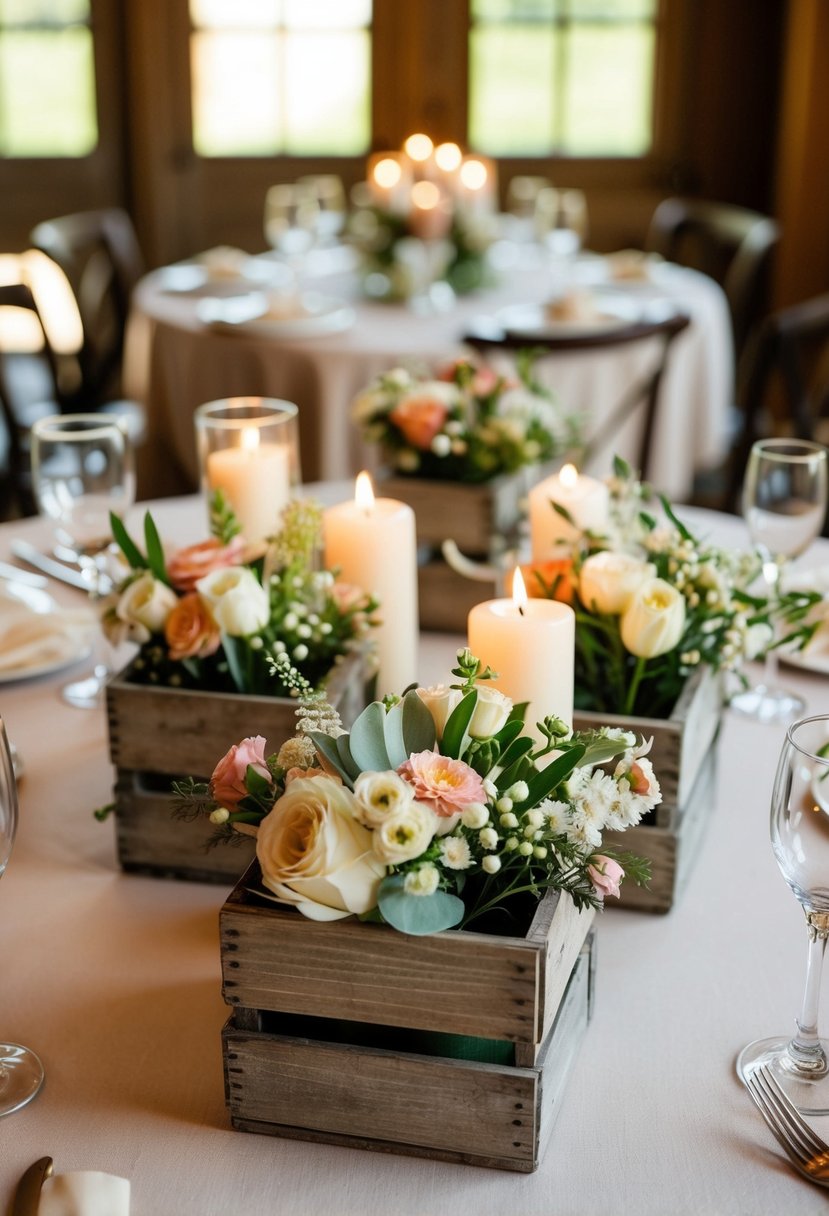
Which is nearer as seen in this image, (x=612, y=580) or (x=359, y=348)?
(x=612, y=580)

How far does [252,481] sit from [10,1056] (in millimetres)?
674

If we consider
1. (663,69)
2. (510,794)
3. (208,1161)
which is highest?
(663,69)

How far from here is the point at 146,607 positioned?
1152mm

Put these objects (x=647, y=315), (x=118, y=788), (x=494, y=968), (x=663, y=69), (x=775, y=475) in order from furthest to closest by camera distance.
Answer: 1. (x=663, y=69)
2. (x=647, y=315)
3. (x=775, y=475)
4. (x=118, y=788)
5. (x=494, y=968)

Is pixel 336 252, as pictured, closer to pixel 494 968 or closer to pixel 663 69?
pixel 663 69

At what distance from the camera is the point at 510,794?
810mm

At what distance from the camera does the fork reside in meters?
0.84

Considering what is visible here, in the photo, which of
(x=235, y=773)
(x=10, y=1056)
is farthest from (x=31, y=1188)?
(x=235, y=773)

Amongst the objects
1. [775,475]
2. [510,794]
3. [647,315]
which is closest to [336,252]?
[647,315]

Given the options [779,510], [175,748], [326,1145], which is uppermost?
[779,510]

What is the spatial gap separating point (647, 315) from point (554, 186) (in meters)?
2.11

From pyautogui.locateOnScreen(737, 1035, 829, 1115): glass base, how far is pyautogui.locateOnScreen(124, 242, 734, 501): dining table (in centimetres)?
197

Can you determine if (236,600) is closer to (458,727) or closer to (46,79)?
(458,727)

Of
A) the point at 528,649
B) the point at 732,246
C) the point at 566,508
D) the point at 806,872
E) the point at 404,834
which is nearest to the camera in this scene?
the point at 404,834
